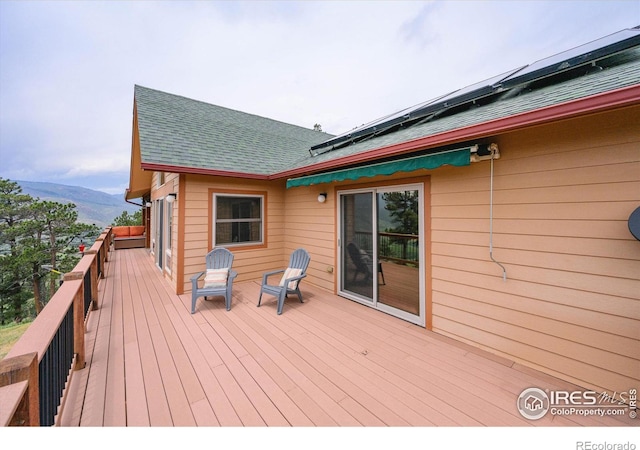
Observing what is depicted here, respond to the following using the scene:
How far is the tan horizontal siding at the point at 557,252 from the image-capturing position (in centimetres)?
211

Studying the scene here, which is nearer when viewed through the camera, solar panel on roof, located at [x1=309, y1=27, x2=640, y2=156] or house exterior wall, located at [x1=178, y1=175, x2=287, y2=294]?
solar panel on roof, located at [x1=309, y1=27, x2=640, y2=156]

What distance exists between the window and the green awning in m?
2.20

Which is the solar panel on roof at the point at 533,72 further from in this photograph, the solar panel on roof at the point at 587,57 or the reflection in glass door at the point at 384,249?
the reflection in glass door at the point at 384,249

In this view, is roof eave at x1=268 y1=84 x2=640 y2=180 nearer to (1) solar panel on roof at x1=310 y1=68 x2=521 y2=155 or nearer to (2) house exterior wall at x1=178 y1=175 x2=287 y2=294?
(1) solar panel on roof at x1=310 y1=68 x2=521 y2=155

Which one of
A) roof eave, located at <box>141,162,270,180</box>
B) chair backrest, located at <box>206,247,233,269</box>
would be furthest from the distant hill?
chair backrest, located at <box>206,247,233,269</box>

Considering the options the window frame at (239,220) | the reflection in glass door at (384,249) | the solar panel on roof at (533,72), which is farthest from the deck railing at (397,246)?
the window frame at (239,220)

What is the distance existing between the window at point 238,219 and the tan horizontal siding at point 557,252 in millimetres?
4333

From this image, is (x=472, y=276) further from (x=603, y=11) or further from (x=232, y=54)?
(x=232, y=54)

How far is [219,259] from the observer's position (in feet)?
16.0

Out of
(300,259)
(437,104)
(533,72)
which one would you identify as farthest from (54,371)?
(533,72)

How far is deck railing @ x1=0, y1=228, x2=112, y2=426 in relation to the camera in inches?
40.8

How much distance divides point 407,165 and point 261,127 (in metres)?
7.11

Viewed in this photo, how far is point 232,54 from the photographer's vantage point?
852 centimetres

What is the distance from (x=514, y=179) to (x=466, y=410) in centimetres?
231
